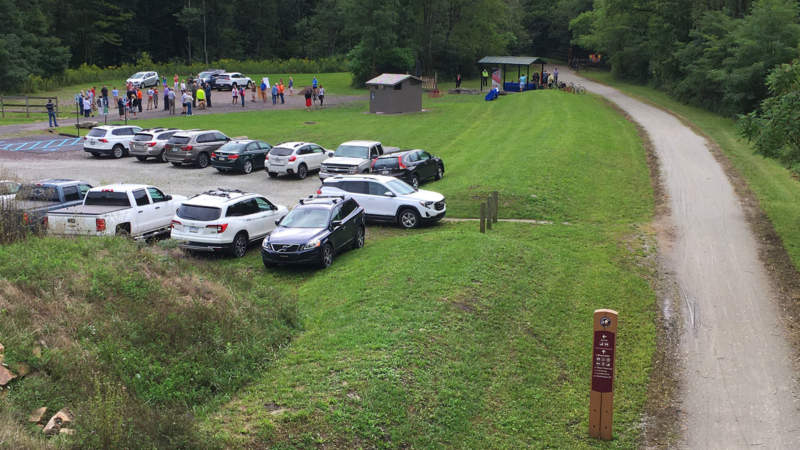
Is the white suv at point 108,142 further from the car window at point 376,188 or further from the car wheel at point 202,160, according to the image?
the car window at point 376,188

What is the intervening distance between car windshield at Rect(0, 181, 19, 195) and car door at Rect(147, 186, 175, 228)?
3.45 metres

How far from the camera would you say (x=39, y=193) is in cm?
1978

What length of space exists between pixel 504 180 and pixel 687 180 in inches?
313

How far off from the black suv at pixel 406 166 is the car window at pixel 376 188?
4.88 m

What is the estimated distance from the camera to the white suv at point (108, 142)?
34.2 meters

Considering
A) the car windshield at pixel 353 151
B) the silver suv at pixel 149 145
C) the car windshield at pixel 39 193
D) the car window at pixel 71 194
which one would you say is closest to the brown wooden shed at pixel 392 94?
the silver suv at pixel 149 145

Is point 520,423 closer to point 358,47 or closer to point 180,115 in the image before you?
point 180,115

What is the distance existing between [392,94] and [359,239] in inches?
1227

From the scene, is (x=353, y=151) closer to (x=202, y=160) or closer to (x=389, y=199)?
(x=202, y=160)

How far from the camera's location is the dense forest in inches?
1848

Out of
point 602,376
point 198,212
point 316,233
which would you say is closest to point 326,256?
point 316,233

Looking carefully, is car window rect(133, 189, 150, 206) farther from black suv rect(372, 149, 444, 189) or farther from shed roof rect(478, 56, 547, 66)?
shed roof rect(478, 56, 547, 66)

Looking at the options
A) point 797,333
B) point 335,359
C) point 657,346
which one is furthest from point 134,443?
point 797,333

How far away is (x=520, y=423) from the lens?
10586 mm
